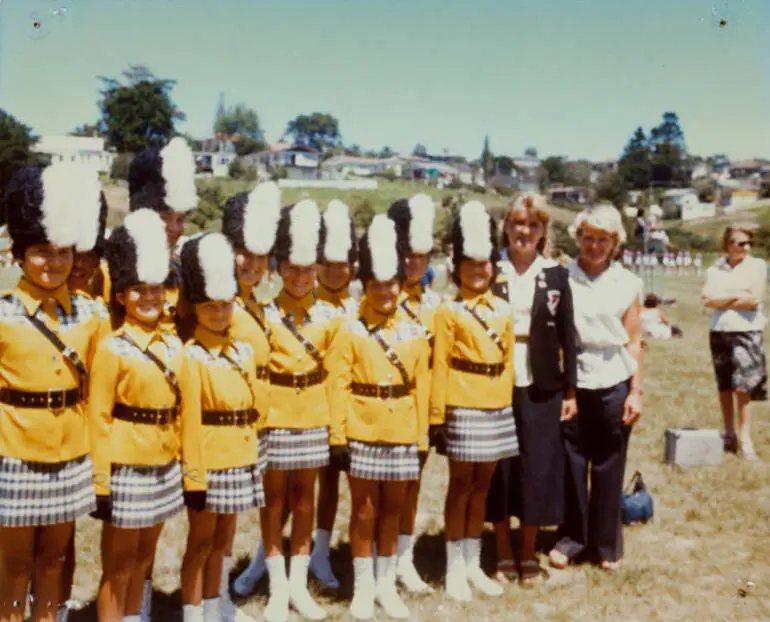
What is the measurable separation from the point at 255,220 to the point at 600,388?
2463 mm

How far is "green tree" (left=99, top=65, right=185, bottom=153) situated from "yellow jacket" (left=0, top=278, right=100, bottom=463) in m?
54.9

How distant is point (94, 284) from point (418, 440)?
1.89m

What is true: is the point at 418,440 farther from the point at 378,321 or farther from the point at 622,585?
the point at 622,585

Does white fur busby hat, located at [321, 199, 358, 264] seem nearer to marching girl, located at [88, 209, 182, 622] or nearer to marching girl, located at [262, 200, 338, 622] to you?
marching girl, located at [262, 200, 338, 622]

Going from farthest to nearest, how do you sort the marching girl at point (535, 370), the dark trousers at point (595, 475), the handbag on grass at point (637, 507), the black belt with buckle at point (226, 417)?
the handbag on grass at point (637, 507), the dark trousers at point (595, 475), the marching girl at point (535, 370), the black belt with buckle at point (226, 417)

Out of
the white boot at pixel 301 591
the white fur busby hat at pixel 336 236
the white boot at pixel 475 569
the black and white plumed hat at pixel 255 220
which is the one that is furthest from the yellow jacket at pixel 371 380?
the white boot at pixel 475 569

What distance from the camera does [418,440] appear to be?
432 cm

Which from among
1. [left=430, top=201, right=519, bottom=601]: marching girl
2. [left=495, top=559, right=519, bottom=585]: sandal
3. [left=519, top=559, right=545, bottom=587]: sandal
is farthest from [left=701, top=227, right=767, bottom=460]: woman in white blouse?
[left=430, top=201, right=519, bottom=601]: marching girl

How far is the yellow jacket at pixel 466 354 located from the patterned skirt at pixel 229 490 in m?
1.18

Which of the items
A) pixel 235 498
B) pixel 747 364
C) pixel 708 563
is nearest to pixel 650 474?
pixel 747 364

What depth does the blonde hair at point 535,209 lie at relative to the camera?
4594mm

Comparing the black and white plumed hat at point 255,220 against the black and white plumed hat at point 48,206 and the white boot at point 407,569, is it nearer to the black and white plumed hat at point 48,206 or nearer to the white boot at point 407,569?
the black and white plumed hat at point 48,206

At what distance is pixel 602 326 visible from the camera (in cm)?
491

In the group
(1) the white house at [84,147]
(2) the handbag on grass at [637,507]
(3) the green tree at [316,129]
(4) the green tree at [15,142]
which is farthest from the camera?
(3) the green tree at [316,129]
